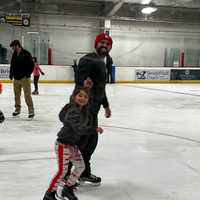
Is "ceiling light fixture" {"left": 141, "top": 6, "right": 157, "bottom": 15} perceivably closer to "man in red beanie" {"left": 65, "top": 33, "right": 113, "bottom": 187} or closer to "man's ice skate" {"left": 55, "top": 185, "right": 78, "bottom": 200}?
"man in red beanie" {"left": 65, "top": 33, "right": 113, "bottom": 187}

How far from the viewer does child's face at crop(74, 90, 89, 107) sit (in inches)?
119

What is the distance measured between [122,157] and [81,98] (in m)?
1.99

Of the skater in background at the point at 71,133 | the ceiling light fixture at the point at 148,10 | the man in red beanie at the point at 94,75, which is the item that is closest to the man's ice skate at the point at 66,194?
the skater in background at the point at 71,133

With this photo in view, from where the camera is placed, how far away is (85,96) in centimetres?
305

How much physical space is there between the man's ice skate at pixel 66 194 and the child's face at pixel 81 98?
73cm

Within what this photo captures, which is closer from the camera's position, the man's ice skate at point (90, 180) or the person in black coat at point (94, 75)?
the person in black coat at point (94, 75)

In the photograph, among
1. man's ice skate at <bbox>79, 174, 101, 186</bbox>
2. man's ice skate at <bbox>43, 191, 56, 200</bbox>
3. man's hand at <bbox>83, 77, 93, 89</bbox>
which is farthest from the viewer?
man's ice skate at <bbox>79, 174, 101, 186</bbox>

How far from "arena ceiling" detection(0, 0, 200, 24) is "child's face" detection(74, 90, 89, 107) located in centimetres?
1838

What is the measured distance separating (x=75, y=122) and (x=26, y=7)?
19688 millimetres

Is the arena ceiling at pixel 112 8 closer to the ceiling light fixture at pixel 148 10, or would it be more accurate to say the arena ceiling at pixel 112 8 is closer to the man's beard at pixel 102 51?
the ceiling light fixture at pixel 148 10

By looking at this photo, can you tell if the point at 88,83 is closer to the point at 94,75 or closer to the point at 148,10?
the point at 94,75

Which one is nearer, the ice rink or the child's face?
the child's face

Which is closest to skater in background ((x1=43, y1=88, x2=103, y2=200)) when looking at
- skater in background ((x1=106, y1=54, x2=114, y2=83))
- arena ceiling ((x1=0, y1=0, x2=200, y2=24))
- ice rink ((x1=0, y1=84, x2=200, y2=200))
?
ice rink ((x1=0, y1=84, x2=200, y2=200))

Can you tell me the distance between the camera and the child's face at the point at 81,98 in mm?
3031
